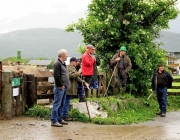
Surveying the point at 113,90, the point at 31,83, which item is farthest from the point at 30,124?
the point at 113,90

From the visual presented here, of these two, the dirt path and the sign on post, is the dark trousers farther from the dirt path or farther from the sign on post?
the sign on post

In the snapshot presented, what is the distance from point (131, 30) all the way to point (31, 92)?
6.43m

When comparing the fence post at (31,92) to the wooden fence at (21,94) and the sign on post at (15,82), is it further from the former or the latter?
the sign on post at (15,82)

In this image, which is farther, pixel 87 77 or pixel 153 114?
pixel 153 114

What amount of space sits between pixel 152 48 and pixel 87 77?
196 inches

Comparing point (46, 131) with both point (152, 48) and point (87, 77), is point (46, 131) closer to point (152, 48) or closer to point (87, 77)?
point (87, 77)

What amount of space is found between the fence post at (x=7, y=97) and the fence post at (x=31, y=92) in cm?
102

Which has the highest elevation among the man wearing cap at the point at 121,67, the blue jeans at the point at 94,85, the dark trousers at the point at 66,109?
the man wearing cap at the point at 121,67

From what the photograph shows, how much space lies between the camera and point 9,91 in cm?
1033

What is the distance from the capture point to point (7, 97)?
10.3 metres

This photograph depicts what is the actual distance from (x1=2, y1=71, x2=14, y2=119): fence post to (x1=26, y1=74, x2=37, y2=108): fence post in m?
1.02

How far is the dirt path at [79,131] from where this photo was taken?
27.4 feet

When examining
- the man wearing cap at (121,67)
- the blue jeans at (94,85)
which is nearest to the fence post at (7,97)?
the blue jeans at (94,85)

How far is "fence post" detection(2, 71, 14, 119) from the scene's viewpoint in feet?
33.7
